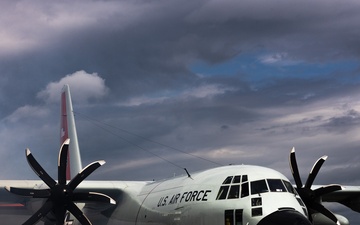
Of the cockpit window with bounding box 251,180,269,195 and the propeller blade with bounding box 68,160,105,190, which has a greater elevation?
the propeller blade with bounding box 68,160,105,190

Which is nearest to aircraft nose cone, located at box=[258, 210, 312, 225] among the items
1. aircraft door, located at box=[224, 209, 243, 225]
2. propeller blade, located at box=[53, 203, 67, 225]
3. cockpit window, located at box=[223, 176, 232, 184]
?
aircraft door, located at box=[224, 209, 243, 225]

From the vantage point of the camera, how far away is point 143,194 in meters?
21.9

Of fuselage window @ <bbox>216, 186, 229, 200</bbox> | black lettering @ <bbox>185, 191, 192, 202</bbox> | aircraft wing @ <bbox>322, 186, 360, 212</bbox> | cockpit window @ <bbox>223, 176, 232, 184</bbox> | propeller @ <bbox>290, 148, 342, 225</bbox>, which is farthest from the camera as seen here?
aircraft wing @ <bbox>322, 186, 360, 212</bbox>

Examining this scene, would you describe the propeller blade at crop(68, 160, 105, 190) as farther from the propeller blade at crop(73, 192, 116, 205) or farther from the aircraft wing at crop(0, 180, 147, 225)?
the aircraft wing at crop(0, 180, 147, 225)

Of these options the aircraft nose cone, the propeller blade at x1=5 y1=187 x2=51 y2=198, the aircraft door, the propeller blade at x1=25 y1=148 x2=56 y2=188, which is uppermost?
the propeller blade at x1=25 y1=148 x2=56 y2=188

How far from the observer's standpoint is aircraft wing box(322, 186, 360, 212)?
25828 millimetres

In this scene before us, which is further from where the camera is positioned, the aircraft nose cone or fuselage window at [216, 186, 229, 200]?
fuselage window at [216, 186, 229, 200]

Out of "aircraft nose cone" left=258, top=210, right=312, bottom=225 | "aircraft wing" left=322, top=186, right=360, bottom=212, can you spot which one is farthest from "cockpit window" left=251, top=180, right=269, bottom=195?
"aircraft wing" left=322, top=186, right=360, bottom=212

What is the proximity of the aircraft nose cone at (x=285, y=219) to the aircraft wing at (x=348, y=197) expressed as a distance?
39.5 ft

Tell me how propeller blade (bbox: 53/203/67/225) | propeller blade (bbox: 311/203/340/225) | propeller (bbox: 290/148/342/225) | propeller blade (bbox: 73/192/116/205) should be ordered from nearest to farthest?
1. propeller blade (bbox: 53/203/67/225)
2. propeller blade (bbox: 73/192/116/205)
3. propeller blade (bbox: 311/203/340/225)
4. propeller (bbox: 290/148/342/225)

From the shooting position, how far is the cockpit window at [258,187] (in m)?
15.8

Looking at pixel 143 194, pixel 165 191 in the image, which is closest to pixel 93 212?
pixel 143 194

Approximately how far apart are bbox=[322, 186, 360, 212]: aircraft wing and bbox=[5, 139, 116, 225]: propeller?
11.7 metres

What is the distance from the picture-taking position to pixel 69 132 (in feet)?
100
